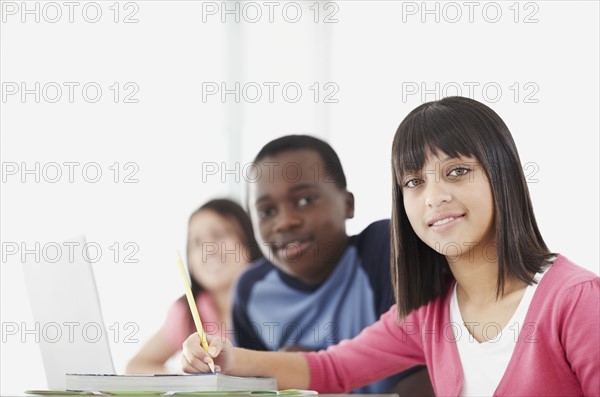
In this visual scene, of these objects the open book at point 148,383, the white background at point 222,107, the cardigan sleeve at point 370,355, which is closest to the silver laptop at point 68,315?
the open book at point 148,383

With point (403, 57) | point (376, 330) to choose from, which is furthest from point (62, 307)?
point (403, 57)

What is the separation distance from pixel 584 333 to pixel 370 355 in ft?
1.36

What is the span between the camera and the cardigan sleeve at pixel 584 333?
1058 millimetres

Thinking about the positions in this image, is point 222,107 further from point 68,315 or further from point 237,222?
point 68,315

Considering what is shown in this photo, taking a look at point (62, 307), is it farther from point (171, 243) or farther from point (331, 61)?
point (331, 61)

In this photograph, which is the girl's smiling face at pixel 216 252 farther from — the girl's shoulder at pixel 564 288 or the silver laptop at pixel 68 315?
the girl's shoulder at pixel 564 288

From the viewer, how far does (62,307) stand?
1.15 metres

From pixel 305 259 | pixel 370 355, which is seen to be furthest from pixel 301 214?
pixel 370 355

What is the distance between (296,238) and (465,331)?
1.93 ft

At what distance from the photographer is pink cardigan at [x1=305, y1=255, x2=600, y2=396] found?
107 cm

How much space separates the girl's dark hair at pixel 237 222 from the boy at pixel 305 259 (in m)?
0.05

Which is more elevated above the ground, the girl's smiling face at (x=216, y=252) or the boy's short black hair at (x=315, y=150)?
the boy's short black hair at (x=315, y=150)

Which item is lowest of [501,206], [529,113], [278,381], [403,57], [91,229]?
[278,381]

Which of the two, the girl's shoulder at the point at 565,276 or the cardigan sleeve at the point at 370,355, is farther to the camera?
the cardigan sleeve at the point at 370,355
